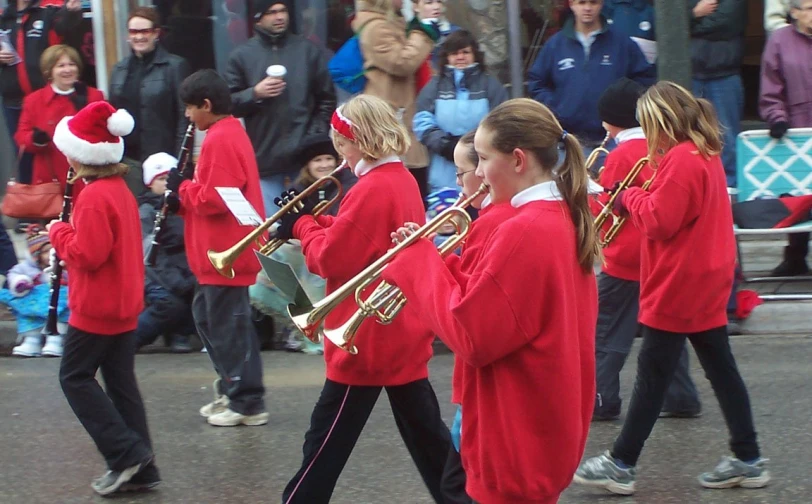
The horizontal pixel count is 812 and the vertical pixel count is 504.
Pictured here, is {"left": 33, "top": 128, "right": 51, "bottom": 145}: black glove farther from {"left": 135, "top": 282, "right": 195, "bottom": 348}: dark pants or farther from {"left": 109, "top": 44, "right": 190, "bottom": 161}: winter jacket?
{"left": 135, "top": 282, "right": 195, "bottom": 348}: dark pants

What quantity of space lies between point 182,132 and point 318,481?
4592 mm

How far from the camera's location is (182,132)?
832 centimetres

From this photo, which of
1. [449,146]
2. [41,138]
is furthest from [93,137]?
[41,138]

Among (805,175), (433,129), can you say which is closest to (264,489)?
(433,129)

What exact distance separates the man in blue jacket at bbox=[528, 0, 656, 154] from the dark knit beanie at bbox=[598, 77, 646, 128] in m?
2.25

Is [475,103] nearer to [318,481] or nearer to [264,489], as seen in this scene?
[264,489]

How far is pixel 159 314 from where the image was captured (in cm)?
750

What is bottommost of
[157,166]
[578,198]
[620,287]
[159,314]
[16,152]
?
[159,314]

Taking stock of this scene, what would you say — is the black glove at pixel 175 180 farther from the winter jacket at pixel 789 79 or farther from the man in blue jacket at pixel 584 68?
the winter jacket at pixel 789 79

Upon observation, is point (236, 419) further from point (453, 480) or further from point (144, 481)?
point (453, 480)

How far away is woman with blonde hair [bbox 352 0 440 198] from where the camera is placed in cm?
823

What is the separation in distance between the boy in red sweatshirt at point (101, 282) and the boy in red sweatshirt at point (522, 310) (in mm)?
2090

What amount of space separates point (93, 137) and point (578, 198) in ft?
7.98

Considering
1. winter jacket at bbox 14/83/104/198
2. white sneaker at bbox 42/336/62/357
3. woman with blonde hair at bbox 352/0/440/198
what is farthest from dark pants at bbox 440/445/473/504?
winter jacket at bbox 14/83/104/198
